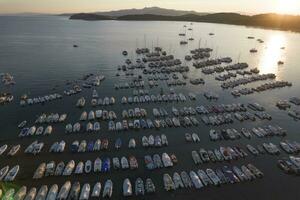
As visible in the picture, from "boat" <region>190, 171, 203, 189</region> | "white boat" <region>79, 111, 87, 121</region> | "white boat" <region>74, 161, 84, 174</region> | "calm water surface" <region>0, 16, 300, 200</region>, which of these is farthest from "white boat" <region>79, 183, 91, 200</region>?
"white boat" <region>79, 111, 87, 121</region>

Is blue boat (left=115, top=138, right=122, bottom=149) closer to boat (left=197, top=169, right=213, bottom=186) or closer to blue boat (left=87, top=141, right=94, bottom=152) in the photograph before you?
blue boat (left=87, top=141, right=94, bottom=152)

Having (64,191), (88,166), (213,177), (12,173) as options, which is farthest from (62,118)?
(213,177)

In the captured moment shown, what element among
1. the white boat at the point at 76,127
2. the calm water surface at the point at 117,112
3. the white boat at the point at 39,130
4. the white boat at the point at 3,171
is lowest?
the calm water surface at the point at 117,112

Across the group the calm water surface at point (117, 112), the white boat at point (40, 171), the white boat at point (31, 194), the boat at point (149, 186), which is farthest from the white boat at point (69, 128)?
the boat at point (149, 186)

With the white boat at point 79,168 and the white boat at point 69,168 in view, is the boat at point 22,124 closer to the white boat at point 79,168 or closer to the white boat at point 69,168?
the white boat at point 69,168

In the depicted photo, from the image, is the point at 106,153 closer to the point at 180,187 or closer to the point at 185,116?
the point at 180,187
